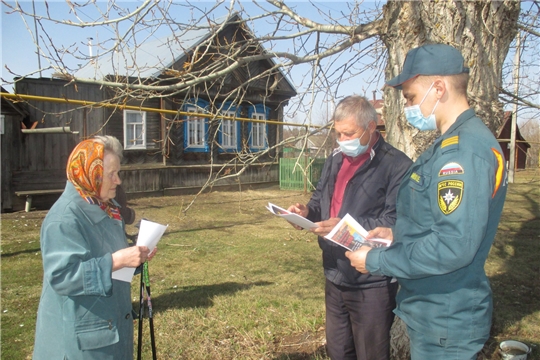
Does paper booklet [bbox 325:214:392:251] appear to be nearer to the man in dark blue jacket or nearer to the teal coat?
the man in dark blue jacket

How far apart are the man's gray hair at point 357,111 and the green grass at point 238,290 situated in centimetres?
205

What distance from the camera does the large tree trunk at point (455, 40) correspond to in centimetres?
288

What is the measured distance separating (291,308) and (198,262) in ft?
7.33

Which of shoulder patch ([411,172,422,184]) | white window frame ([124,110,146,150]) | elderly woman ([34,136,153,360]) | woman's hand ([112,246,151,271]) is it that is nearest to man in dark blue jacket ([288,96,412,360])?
shoulder patch ([411,172,422,184])

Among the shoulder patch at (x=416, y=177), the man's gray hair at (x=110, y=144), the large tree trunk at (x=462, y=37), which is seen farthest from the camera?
the large tree trunk at (x=462, y=37)

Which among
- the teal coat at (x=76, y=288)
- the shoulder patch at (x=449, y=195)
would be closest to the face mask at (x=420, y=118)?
the shoulder patch at (x=449, y=195)

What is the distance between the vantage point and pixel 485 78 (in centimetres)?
298

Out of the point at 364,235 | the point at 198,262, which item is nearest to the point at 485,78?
the point at 364,235

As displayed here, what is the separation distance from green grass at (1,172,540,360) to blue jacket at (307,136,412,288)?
1.31m

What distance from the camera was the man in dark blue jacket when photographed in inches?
94.2

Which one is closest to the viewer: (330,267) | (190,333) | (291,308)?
(330,267)

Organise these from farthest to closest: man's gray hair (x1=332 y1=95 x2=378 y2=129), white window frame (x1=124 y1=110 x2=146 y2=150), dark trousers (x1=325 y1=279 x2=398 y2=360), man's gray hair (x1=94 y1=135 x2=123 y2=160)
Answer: white window frame (x1=124 y1=110 x2=146 y2=150) < man's gray hair (x1=332 y1=95 x2=378 y2=129) < dark trousers (x1=325 y1=279 x2=398 y2=360) < man's gray hair (x1=94 y1=135 x2=123 y2=160)

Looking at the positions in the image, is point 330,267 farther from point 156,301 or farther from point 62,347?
point 156,301

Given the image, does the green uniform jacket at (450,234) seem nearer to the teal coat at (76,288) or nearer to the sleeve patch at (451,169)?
the sleeve patch at (451,169)
